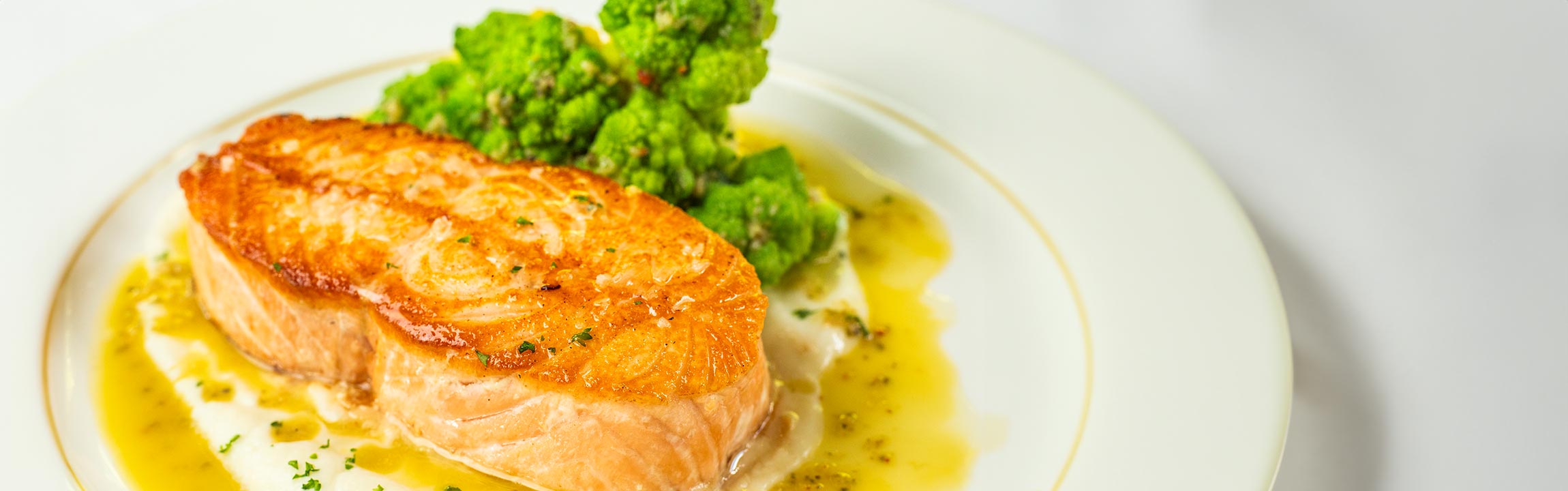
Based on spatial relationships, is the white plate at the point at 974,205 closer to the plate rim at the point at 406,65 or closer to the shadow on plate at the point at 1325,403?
the plate rim at the point at 406,65

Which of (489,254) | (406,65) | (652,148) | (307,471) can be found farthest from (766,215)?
(406,65)

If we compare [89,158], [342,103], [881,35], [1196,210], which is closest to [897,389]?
[1196,210]

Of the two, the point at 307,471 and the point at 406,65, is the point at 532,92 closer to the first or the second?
the point at 406,65

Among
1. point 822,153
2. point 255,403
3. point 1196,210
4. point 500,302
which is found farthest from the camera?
point 822,153

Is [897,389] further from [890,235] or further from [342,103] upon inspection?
[342,103]

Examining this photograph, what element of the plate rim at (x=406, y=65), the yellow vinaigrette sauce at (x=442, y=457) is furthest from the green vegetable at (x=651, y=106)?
the plate rim at (x=406, y=65)

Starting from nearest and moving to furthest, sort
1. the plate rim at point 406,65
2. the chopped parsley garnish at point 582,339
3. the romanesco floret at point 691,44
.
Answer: the chopped parsley garnish at point 582,339
the plate rim at point 406,65
the romanesco floret at point 691,44
